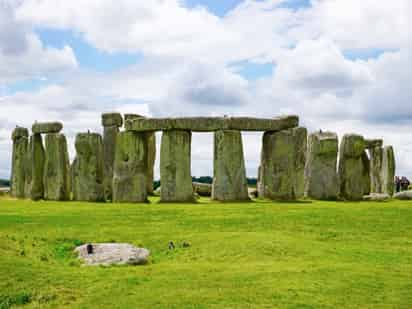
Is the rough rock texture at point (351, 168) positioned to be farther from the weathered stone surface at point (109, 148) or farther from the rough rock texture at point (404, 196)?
the weathered stone surface at point (109, 148)

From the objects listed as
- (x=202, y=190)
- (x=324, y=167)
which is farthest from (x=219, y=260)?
(x=202, y=190)

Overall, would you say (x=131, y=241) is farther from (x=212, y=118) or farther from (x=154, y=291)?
(x=212, y=118)

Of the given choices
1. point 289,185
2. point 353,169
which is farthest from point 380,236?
point 353,169

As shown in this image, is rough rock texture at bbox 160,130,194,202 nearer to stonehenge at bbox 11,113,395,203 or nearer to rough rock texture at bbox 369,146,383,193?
stonehenge at bbox 11,113,395,203

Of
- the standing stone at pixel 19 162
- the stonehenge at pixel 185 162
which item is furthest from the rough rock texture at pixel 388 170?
the standing stone at pixel 19 162

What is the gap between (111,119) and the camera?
3466 cm

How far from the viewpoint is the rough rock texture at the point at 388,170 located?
3828 centimetres

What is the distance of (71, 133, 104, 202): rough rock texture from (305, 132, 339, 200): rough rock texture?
33.8ft

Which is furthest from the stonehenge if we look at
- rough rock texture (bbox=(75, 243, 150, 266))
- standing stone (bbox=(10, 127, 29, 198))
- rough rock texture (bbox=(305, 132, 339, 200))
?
rough rock texture (bbox=(75, 243, 150, 266))

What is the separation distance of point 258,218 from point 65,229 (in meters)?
6.31

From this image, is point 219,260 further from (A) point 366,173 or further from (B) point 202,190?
(B) point 202,190

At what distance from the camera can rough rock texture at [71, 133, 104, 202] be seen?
1235 inches

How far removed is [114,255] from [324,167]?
18513 millimetres

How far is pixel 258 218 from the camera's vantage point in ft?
72.1
